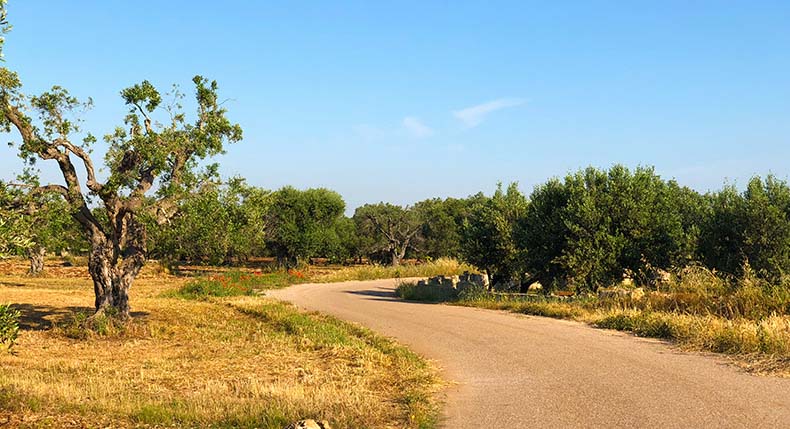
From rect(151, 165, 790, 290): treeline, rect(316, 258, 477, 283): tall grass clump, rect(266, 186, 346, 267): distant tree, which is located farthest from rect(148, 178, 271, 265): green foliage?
rect(266, 186, 346, 267): distant tree

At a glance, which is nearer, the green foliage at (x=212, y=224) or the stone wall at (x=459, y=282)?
the green foliage at (x=212, y=224)

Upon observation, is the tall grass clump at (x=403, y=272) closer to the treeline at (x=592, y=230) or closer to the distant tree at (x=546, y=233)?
the treeline at (x=592, y=230)

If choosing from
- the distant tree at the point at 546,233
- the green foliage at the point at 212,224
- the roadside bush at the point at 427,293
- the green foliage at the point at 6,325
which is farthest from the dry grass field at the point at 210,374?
the distant tree at the point at 546,233

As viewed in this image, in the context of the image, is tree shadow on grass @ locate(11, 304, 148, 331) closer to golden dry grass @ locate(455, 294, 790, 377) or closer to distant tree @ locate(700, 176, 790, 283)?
golden dry grass @ locate(455, 294, 790, 377)

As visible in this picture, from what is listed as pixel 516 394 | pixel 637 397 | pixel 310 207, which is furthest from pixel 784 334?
pixel 310 207

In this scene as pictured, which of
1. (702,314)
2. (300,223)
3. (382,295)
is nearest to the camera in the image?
(702,314)

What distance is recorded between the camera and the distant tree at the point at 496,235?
1083 inches

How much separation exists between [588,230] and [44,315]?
725 inches

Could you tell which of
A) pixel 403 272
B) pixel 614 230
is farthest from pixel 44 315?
pixel 403 272

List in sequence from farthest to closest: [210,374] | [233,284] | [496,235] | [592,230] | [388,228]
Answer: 1. [388,228]
2. [233,284]
3. [496,235]
4. [592,230]
5. [210,374]

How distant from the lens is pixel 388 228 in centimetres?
6431

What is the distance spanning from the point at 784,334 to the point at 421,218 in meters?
54.1

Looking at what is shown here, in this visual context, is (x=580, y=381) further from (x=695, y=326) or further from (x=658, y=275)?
(x=658, y=275)

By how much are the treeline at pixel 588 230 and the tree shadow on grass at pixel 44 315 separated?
8.55 ft
